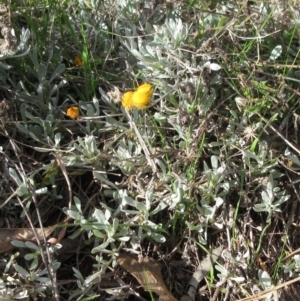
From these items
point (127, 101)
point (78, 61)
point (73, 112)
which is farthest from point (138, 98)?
point (78, 61)

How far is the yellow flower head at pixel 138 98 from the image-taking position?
211 cm

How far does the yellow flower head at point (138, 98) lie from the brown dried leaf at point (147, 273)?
18.8 inches

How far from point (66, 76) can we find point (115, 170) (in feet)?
1.30

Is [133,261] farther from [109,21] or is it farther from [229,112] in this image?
[109,21]

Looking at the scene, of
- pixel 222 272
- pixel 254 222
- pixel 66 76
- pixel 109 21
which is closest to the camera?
pixel 222 272

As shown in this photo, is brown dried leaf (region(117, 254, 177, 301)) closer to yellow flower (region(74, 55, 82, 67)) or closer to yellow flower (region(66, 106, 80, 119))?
yellow flower (region(66, 106, 80, 119))

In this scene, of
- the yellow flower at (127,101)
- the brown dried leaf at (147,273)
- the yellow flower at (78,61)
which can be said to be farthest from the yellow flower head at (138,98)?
the brown dried leaf at (147,273)

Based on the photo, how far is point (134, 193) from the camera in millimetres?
2123

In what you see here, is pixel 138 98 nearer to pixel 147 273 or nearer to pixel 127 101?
pixel 127 101

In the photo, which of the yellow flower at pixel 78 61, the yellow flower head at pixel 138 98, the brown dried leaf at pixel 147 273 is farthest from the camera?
the yellow flower at pixel 78 61

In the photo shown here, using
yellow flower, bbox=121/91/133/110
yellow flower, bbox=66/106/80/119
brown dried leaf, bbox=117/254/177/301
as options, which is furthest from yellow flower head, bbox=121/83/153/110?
brown dried leaf, bbox=117/254/177/301

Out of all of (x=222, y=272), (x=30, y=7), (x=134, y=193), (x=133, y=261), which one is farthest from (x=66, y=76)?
(x=222, y=272)

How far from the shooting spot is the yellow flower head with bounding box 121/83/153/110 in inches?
83.0

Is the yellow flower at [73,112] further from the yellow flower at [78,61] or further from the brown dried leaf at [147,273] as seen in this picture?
the brown dried leaf at [147,273]
